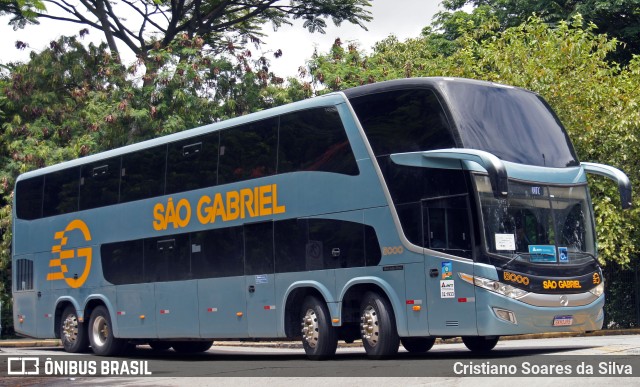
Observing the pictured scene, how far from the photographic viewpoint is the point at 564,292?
52.7 ft

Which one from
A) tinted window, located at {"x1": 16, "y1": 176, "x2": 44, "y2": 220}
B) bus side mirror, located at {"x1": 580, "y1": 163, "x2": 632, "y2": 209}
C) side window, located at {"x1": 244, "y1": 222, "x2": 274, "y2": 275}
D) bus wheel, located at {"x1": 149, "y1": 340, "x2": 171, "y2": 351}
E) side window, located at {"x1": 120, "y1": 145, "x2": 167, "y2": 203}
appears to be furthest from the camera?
tinted window, located at {"x1": 16, "y1": 176, "x2": 44, "y2": 220}

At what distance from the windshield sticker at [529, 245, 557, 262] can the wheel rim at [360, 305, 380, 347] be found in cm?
273

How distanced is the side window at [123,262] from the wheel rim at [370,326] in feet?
21.7

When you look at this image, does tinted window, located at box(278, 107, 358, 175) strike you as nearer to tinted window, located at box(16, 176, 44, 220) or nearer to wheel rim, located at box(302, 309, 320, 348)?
wheel rim, located at box(302, 309, 320, 348)

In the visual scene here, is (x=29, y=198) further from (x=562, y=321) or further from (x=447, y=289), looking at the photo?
(x=562, y=321)

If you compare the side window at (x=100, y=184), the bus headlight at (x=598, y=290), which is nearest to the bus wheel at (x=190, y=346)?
the side window at (x=100, y=184)

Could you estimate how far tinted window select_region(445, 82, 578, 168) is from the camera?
16.1m

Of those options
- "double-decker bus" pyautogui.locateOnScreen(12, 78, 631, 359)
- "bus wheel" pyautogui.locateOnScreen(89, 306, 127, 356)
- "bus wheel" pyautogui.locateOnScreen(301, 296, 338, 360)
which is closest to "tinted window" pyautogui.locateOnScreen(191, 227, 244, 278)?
"double-decker bus" pyautogui.locateOnScreen(12, 78, 631, 359)

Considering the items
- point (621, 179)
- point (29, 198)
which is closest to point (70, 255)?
point (29, 198)

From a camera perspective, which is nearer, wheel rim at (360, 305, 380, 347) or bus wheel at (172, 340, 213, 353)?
wheel rim at (360, 305, 380, 347)

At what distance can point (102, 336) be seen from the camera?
23.4 metres

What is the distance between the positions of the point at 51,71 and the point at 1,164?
3554 mm

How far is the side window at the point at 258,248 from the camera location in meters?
18.9

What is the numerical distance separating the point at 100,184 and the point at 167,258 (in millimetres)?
3245
